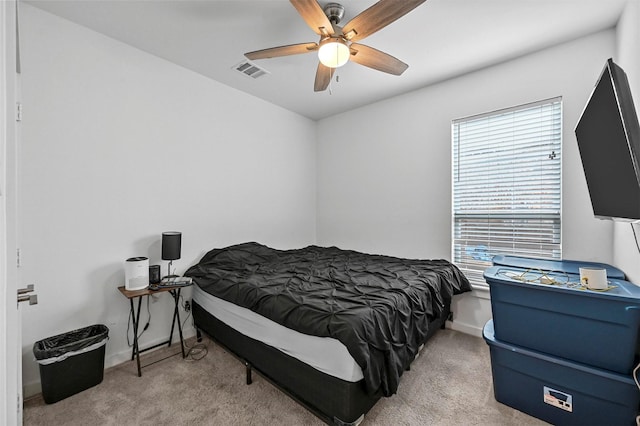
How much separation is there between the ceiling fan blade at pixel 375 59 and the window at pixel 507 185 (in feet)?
4.24

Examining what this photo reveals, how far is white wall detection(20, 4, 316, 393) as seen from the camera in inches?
81.3

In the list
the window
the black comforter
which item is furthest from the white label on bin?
the window

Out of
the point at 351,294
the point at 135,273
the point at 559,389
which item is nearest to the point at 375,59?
the point at 351,294

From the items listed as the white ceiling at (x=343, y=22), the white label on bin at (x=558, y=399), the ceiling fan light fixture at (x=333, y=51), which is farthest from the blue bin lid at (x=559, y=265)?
the ceiling fan light fixture at (x=333, y=51)

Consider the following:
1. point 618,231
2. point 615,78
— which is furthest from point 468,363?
point 615,78

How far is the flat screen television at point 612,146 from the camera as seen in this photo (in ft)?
3.92

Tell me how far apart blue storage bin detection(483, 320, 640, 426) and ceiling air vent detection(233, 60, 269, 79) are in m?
3.16

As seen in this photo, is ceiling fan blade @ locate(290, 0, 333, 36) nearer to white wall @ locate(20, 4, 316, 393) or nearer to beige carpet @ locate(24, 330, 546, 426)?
white wall @ locate(20, 4, 316, 393)

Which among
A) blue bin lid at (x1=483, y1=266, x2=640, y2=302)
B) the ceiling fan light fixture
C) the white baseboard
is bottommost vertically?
the white baseboard

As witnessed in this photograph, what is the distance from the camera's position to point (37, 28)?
2.07 metres

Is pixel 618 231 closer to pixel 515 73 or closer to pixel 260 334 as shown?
pixel 515 73

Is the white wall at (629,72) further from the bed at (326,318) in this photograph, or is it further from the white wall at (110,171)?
the white wall at (110,171)

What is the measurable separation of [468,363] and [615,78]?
2.21m

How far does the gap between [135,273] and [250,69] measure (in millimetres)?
2291
